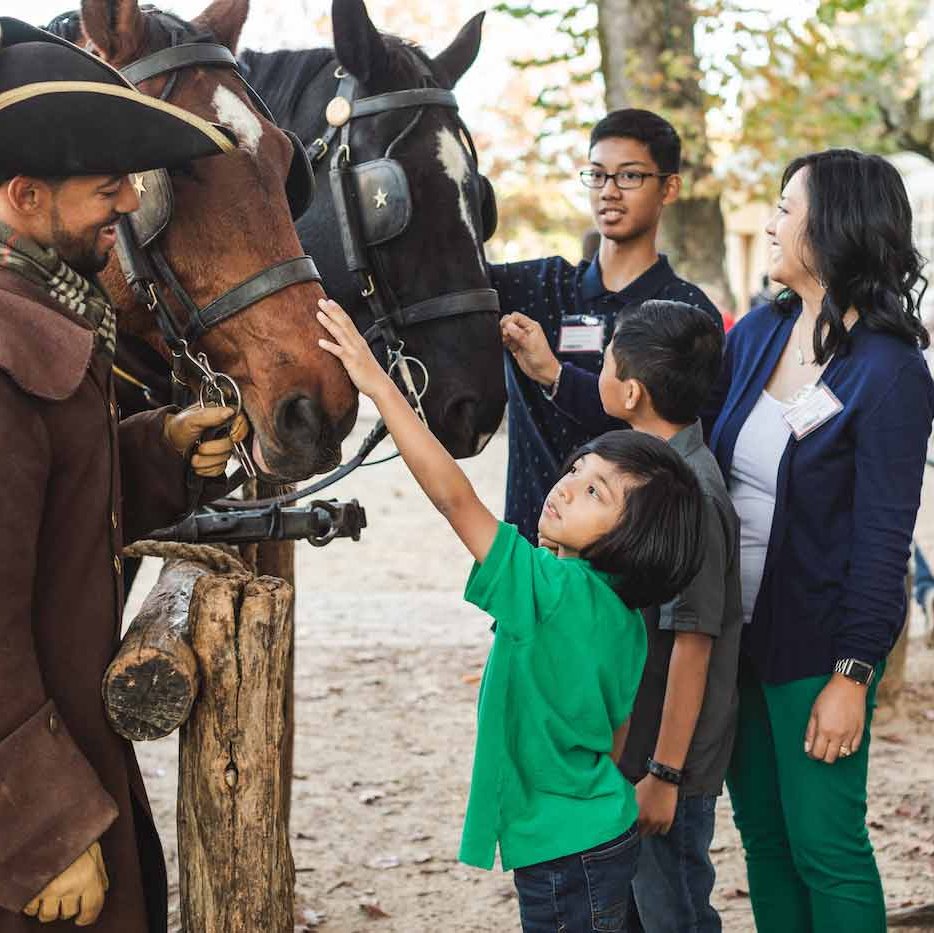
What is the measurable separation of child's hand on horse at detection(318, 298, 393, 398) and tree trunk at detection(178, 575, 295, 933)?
1.19 feet

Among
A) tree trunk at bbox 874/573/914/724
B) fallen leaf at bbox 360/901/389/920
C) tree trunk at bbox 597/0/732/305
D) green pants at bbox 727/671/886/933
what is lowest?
fallen leaf at bbox 360/901/389/920

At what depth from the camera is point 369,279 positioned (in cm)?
334

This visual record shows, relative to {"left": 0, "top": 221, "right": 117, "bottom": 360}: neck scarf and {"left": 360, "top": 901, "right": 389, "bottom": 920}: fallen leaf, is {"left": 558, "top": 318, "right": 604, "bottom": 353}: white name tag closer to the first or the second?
{"left": 0, "top": 221, "right": 117, "bottom": 360}: neck scarf

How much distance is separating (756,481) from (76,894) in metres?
1.58

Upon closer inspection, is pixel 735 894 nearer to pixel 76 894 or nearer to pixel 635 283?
pixel 635 283

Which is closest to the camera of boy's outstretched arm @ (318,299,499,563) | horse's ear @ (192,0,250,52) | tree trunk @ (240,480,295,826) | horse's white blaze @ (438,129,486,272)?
boy's outstretched arm @ (318,299,499,563)

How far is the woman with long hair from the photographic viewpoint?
2.40m

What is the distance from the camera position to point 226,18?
2.78 meters

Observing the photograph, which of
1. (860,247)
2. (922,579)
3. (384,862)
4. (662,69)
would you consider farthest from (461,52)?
(662,69)

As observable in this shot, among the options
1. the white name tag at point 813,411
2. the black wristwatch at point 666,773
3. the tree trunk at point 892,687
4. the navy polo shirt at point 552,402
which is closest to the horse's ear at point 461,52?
the navy polo shirt at point 552,402

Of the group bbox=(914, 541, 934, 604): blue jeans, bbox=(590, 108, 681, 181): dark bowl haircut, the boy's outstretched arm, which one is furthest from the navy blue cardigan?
bbox=(914, 541, 934, 604): blue jeans

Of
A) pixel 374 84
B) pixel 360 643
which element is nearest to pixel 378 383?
pixel 374 84

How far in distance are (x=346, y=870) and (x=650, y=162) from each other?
2436 millimetres

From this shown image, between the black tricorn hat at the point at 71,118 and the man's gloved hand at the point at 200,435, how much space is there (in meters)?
0.42
